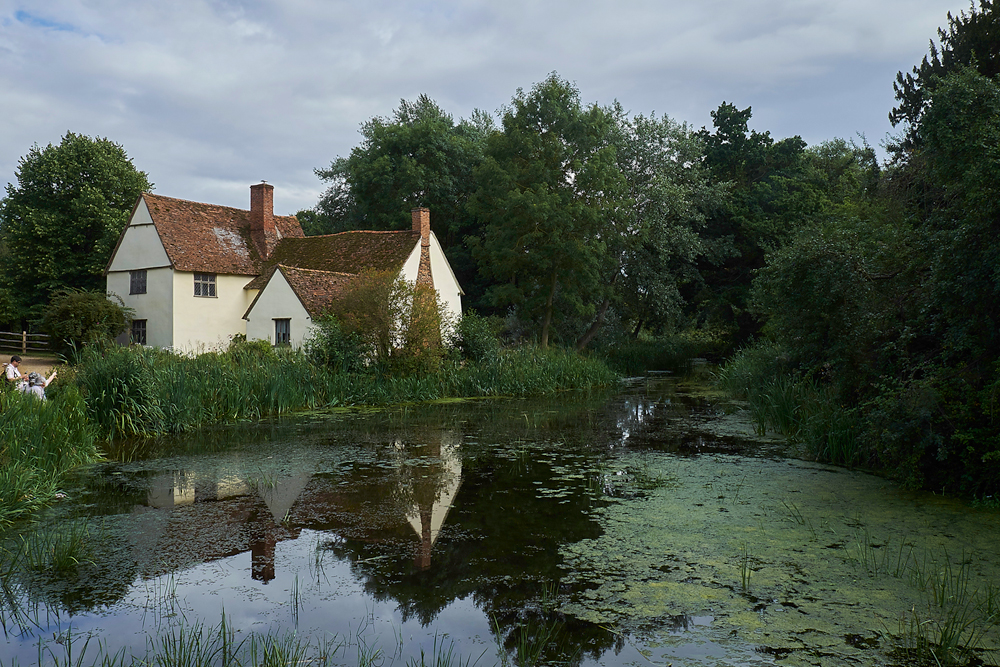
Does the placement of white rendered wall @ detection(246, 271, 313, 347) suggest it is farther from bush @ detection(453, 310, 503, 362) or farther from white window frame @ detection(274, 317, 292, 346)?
bush @ detection(453, 310, 503, 362)

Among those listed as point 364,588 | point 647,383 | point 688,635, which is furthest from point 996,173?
point 647,383

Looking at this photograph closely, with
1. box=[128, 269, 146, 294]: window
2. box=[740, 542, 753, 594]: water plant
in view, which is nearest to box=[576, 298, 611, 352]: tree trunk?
box=[128, 269, 146, 294]: window

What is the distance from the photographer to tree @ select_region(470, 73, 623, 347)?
98.9ft

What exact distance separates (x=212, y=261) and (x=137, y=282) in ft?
11.4

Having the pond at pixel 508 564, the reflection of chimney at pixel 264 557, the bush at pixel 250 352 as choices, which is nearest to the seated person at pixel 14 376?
the pond at pixel 508 564

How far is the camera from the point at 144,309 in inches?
1188

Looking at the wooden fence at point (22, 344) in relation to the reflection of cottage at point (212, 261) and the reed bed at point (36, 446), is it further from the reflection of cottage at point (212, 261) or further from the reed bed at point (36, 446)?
the reed bed at point (36, 446)

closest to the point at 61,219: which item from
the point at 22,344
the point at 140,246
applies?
the point at 22,344

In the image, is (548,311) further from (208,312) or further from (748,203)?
(208,312)

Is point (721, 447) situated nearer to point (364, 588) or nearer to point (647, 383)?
point (364, 588)

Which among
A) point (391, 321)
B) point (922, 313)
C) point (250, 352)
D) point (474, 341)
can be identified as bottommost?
point (250, 352)

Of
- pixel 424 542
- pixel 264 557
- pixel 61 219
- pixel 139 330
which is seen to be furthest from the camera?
pixel 61 219

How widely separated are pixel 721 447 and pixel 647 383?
1515 centimetres

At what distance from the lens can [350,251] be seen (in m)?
29.6
